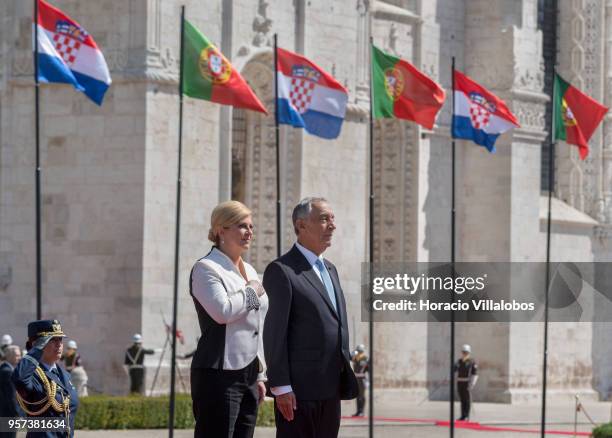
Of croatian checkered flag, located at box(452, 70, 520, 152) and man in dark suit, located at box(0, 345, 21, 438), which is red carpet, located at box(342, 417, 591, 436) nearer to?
croatian checkered flag, located at box(452, 70, 520, 152)

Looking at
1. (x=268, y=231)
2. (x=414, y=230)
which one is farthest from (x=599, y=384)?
(x=268, y=231)

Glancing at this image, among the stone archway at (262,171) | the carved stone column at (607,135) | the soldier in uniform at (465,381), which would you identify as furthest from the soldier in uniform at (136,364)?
the carved stone column at (607,135)

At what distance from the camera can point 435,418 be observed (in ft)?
93.4

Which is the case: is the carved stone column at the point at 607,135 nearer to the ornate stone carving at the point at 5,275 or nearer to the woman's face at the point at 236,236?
the ornate stone carving at the point at 5,275

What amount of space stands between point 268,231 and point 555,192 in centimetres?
1092

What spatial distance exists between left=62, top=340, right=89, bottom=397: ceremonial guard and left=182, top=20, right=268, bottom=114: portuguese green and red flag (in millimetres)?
5747

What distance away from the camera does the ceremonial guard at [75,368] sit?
25172mm

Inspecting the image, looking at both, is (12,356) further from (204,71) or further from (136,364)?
(136,364)

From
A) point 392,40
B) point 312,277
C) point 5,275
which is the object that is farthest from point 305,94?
point 312,277

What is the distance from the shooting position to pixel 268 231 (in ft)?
98.7

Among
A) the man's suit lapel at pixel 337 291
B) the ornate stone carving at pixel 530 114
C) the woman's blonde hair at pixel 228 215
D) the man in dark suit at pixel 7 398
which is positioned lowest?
the man in dark suit at pixel 7 398

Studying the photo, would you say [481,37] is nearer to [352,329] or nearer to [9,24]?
[352,329]

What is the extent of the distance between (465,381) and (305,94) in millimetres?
9272

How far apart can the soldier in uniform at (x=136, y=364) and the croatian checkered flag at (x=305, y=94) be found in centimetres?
542
